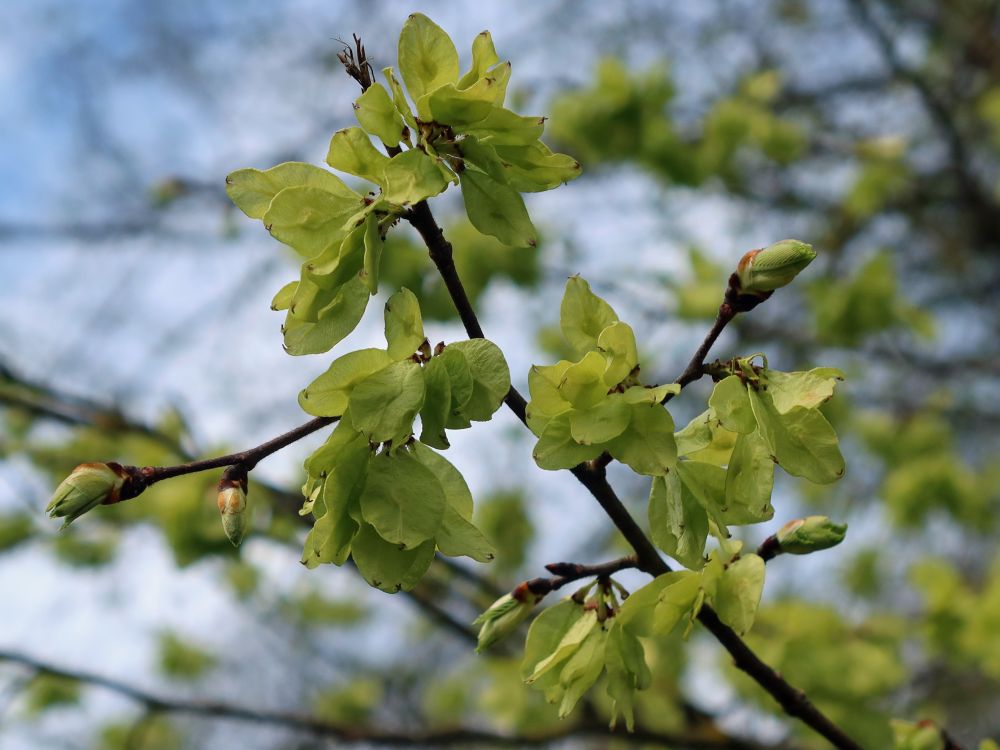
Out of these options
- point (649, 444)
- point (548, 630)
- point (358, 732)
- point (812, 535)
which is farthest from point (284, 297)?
point (358, 732)

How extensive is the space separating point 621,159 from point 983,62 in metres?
2.60

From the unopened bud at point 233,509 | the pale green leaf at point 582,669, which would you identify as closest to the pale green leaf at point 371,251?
the unopened bud at point 233,509

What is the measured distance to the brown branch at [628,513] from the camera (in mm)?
1201

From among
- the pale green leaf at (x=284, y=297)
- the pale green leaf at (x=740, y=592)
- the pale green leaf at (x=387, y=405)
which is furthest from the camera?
the pale green leaf at (x=740, y=592)

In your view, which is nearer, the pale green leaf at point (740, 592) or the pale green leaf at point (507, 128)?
the pale green leaf at point (507, 128)

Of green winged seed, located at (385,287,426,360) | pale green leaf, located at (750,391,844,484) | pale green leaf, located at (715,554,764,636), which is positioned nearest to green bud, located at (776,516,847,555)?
pale green leaf, located at (715,554,764,636)

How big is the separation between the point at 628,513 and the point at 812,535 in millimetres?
314

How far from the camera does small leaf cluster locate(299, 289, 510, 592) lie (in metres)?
1.10

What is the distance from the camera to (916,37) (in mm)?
6480

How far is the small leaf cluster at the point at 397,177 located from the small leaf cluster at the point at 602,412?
195 mm

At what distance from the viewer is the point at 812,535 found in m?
1.41

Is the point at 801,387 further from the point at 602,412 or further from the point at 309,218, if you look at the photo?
the point at 309,218

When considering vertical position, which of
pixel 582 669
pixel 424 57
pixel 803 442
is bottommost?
pixel 582 669

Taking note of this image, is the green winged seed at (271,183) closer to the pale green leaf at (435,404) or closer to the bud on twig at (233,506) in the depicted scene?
the pale green leaf at (435,404)
